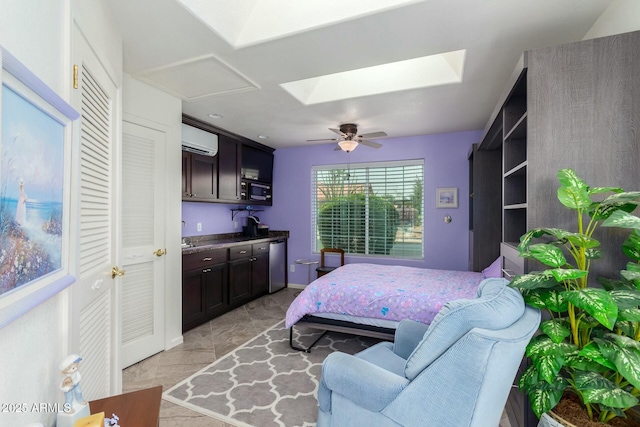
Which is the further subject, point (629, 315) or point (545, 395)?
point (545, 395)

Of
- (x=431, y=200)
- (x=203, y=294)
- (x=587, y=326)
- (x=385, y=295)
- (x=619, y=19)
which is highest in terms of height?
(x=619, y=19)

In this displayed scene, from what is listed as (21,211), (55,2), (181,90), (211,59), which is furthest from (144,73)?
(21,211)

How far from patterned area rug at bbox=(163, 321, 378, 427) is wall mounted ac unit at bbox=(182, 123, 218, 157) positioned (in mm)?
2288

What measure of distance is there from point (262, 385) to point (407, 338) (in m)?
1.18

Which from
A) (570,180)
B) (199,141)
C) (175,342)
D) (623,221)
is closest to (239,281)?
(175,342)

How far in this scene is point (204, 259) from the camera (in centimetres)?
364

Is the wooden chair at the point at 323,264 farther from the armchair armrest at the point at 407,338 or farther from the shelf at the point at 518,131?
the shelf at the point at 518,131

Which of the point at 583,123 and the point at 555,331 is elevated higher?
the point at 583,123

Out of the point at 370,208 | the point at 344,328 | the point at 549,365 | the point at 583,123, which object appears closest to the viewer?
the point at 549,365

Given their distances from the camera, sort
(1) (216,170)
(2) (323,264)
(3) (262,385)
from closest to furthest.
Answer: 1. (3) (262,385)
2. (1) (216,170)
3. (2) (323,264)

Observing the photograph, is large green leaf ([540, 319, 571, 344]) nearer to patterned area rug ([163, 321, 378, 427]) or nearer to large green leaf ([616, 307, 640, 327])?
large green leaf ([616, 307, 640, 327])

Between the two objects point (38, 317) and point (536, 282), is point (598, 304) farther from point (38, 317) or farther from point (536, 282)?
point (38, 317)

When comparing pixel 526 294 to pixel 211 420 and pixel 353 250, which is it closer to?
pixel 211 420

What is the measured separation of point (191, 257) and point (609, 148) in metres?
3.51
